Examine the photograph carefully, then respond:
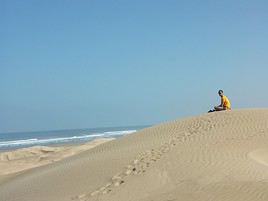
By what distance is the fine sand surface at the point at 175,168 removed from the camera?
9.80m

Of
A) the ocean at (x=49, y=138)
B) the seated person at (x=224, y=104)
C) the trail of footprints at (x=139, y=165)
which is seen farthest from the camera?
the ocean at (x=49, y=138)

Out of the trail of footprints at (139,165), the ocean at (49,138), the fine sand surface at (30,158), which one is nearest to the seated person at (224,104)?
the trail of footprints at (139,165)

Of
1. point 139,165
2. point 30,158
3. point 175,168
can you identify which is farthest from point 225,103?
point 30,158

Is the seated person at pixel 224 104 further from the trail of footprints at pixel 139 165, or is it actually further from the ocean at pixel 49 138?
the ocean at pixel 49 138

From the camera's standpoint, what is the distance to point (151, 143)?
582 inches

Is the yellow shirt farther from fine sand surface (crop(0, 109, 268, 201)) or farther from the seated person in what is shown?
fine sand surface (crop(0, 109, 268, 201))

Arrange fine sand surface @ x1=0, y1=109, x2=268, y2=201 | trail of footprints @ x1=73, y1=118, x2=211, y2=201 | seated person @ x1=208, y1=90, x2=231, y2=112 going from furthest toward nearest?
1. seated person @ x1=208, y1=90, x2=231, y2=112
2. trail of footprints @ x1=73, y1=118, x2=211, y2=201
3. fine sand surface @ x1=0, y1=109, x2=268, y2=201

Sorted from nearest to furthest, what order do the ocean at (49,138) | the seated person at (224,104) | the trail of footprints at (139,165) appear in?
1. the trail of footprints at (139,165)
2. the seated person at (224,104)
3. the ocean at (49,138)

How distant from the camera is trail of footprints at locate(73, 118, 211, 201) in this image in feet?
36.9

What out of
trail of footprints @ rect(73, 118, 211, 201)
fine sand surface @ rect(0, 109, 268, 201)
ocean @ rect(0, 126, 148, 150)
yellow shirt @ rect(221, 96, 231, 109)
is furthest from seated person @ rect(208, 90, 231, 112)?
ocean @ rect(0, 126, 148, 150)

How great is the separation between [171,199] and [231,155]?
314 cm

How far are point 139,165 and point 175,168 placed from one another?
122 centimetres

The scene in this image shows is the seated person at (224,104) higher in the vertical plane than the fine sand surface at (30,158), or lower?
higher

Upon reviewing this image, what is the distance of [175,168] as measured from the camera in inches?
454
